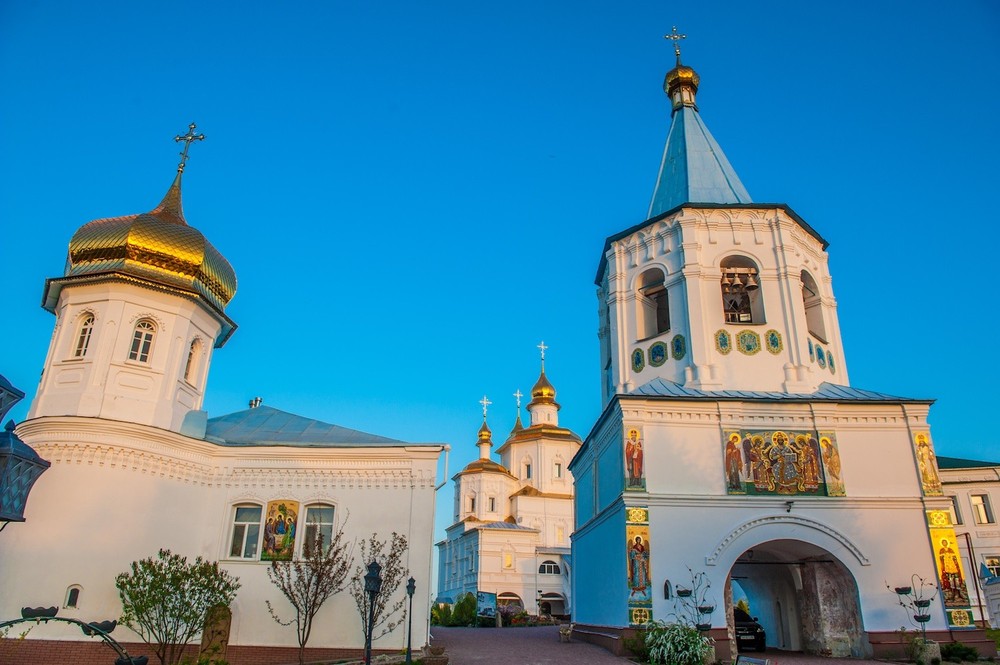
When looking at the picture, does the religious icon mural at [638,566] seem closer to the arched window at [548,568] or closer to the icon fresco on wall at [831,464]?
the icon fresco on wall at [831,464]

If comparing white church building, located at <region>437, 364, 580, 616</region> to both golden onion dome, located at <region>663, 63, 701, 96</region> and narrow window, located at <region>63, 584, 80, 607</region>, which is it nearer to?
golden onion dome, located at <region>663, 63, 701, 96</region>

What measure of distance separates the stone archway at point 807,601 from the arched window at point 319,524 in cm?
899

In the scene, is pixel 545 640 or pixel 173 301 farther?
pixel 545 640

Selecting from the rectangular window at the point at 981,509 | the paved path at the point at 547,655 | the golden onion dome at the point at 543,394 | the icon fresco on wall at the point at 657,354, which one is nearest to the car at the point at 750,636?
the paved path at the point at 547,655

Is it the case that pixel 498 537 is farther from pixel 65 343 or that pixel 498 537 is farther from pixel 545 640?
pixel 65 343

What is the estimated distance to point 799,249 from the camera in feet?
61.3

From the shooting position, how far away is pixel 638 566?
14.6 meters

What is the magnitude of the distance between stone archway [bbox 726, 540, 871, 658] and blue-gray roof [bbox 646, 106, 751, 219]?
9.41m

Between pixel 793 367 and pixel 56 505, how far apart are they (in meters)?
16.7

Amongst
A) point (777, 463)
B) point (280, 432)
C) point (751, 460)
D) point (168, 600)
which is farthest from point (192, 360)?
Result: point (777, 463)

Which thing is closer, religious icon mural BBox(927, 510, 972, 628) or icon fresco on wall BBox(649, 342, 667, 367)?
religious icon mural BBox(927, 510, 972, 628)

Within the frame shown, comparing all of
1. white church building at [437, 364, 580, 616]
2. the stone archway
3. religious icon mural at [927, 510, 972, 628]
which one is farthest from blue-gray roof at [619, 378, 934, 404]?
white church building at [437, 364, 580, 616]

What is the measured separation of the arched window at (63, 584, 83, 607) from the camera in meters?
14.3

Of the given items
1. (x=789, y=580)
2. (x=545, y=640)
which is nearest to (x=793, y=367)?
(x=789, y=580)
